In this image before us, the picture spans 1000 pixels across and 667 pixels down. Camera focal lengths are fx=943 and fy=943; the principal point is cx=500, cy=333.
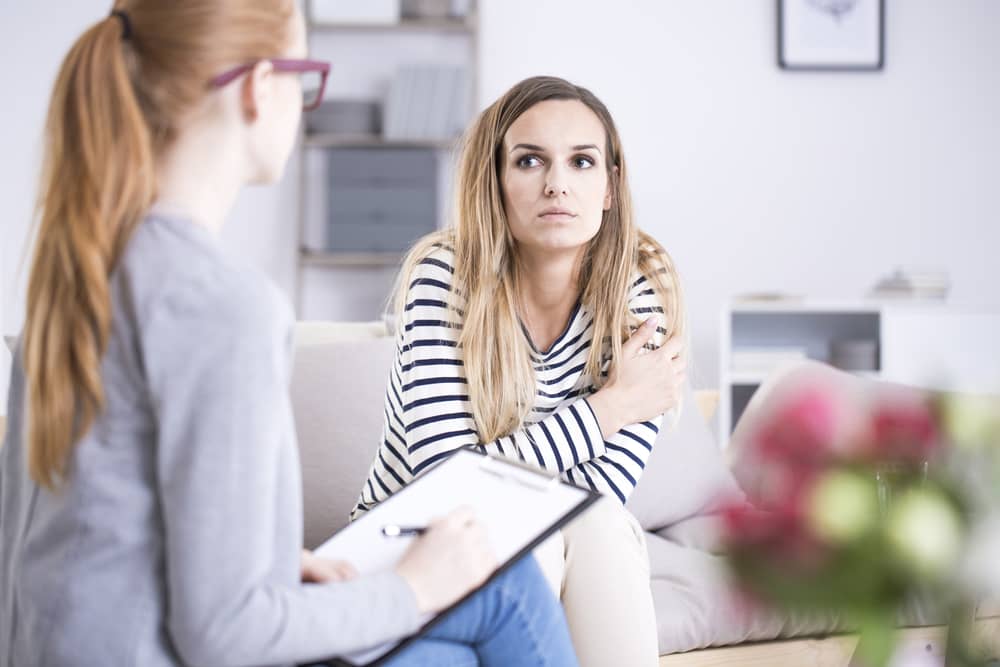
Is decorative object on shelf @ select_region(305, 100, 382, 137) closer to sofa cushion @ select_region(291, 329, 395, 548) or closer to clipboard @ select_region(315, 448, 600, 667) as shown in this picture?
sofa cushion @ select_region(291, 329, 395, 548)

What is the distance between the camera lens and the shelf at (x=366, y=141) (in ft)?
10.6

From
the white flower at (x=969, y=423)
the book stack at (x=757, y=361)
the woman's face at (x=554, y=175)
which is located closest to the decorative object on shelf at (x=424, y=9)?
the book stack at (x=757, y=361)

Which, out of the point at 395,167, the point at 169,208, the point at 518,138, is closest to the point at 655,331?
the point at 518,138

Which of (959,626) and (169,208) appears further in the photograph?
(169,208)

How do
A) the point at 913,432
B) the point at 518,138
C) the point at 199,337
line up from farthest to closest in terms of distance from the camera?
the point at 518,138 < the point at 199,337 < the point at 913,432

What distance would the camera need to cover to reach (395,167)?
3197 mm

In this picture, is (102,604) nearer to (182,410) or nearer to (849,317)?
(182,410)

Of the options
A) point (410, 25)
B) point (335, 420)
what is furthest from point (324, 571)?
point (410, 25)

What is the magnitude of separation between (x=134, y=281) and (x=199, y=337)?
0.07 m

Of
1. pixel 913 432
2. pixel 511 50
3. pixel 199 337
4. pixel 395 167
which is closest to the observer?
pixel 913 432

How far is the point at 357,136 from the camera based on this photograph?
3.26 meters

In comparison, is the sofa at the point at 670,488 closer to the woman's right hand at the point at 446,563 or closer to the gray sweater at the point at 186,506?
the woman's right hand at the point at 446,563

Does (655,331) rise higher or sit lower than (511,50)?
lower

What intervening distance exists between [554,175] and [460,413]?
0.37 meters
